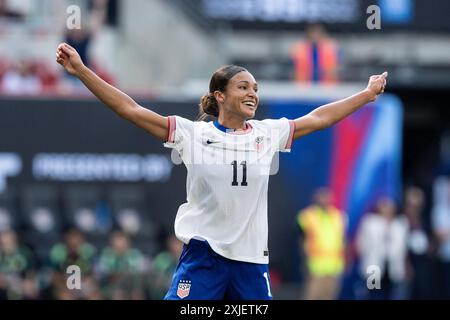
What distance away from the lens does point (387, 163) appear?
66.0 ft

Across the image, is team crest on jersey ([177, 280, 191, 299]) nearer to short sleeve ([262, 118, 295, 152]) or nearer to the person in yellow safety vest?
short sleeve ([262, 118, 295, 152])

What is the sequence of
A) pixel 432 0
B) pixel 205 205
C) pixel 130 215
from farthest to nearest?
pixel 432 0
pixel 130 215
pixel 205 205

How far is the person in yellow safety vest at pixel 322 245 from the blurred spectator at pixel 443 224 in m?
2.51

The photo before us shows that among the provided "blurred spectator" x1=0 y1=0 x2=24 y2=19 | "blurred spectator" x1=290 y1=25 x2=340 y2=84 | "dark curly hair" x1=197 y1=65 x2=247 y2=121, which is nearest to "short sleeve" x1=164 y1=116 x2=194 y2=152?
"dark curly hair" x1=197 y1=65 x2=247 y2=121

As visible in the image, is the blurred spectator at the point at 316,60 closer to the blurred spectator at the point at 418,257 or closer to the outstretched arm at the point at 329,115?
the blurred spectator at the point at 418,257

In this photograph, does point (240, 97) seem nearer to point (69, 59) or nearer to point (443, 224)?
point (69, 59)

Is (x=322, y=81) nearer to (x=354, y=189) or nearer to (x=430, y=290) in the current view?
(x=354, y=189)

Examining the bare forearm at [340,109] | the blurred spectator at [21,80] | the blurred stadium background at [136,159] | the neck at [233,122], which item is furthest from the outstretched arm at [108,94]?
the blurred spectator at [21,80]

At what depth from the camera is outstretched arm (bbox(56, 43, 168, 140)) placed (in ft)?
26.3

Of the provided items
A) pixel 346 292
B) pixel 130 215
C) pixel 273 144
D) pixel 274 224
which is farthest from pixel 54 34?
pixel 273 144

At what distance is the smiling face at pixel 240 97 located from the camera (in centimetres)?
825

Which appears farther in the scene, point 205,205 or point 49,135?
point 49,135

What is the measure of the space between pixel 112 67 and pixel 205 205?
12.6 m

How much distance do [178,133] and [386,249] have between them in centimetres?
1125
